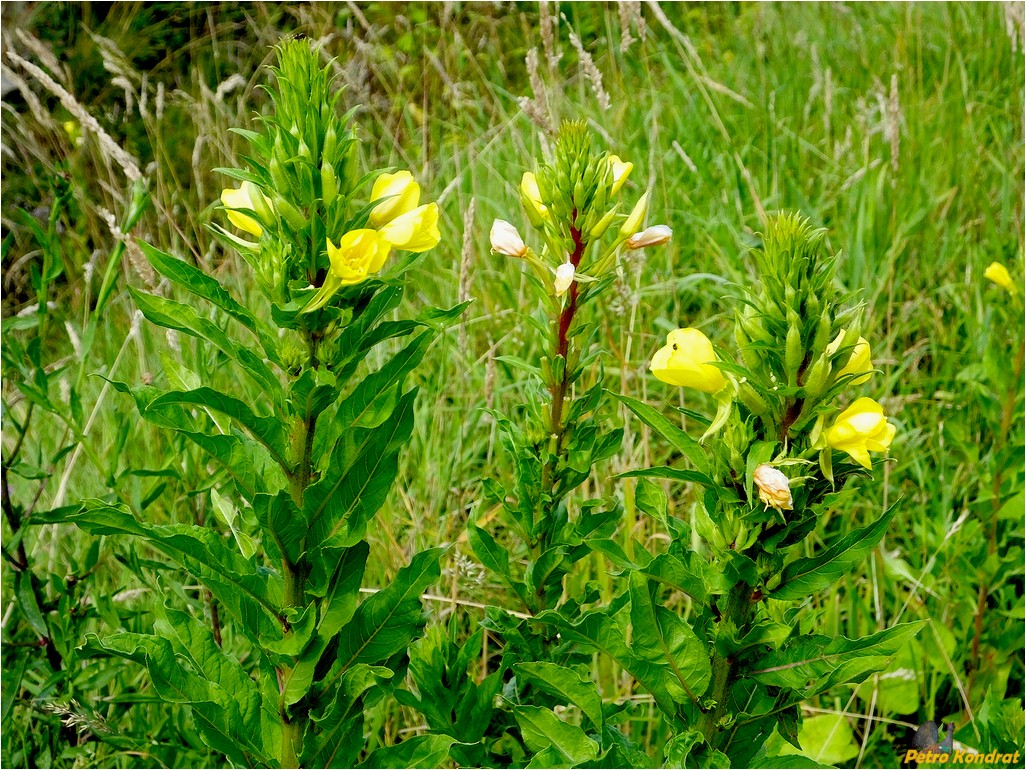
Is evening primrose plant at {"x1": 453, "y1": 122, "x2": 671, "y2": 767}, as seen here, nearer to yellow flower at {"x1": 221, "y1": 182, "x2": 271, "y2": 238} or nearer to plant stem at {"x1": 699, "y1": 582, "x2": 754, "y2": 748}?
plant stem at {"x1": 699, "y1": 582, "x2": 754, "y2": 748}

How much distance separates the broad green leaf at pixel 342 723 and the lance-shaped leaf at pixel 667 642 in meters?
0.29

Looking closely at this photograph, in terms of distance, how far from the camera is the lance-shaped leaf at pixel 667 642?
3.30ft

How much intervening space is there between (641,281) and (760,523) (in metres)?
1.95

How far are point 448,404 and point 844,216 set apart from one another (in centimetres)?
147

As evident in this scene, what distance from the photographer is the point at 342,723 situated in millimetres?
1119

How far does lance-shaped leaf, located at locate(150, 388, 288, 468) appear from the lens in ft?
3.25

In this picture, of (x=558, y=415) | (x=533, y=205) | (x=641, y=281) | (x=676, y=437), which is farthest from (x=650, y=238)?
(x=641, y=281)

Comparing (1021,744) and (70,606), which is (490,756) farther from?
(1021,744)

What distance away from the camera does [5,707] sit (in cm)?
160

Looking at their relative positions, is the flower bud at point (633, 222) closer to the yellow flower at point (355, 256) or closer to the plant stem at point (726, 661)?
the yellow flower at point (355, 256)

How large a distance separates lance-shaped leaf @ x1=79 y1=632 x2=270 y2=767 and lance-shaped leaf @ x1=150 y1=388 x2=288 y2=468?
0.26 meters

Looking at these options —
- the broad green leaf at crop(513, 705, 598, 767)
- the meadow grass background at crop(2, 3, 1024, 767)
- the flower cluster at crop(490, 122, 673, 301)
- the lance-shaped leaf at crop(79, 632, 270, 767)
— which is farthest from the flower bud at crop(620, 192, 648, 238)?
the lance-shaped leaf at crop(79, 632, 270, 767)

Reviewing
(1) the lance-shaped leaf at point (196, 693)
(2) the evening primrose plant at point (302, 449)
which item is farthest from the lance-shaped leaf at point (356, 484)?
(1) the lance-shaped leaf at point (196, 693)

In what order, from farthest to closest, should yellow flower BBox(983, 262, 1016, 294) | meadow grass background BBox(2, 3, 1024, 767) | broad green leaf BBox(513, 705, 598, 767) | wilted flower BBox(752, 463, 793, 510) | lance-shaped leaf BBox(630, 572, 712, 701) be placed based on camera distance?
1. yellow flower BBox(983, 262, 1016, 294)
2. meadow grass background BBox(2, 3, 1024, 767)
3. broad green leaf BBox(513, 705, 598, 767)
4. lance-shaped leaf BBox(630, 572, 712, 701)
5. wilted flower BBox(752, 463, 793, 510)
